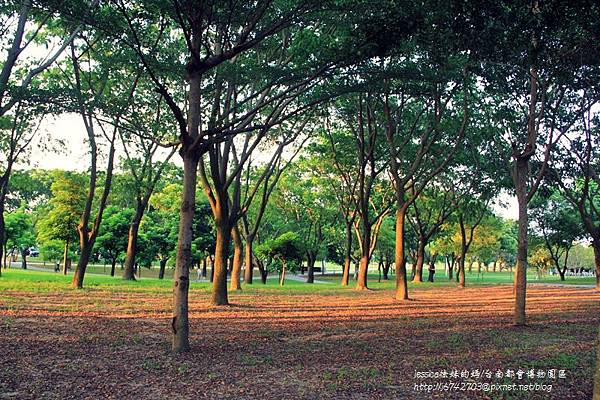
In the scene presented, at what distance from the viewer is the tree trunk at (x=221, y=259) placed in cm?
1584

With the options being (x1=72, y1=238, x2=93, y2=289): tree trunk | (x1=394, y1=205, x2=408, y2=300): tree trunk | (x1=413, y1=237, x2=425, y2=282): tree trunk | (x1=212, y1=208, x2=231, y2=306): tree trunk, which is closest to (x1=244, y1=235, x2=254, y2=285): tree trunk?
(x1=72, y1=238, x2=93, y2=289): tree trunk

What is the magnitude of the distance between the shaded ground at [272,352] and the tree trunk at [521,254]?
471 mm

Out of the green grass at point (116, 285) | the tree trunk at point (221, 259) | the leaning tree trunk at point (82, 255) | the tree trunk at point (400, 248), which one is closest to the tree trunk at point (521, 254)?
the tree trunk at point (400, 248)

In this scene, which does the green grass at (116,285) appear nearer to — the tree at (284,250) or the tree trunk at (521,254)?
the tree at (284,250)

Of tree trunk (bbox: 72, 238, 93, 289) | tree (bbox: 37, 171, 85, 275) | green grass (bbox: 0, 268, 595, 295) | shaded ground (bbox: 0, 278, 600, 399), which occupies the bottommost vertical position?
green grass (bbox: 0, 268, 595, 295)

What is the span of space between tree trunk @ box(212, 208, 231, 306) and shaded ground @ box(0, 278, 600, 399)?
1.31 meters

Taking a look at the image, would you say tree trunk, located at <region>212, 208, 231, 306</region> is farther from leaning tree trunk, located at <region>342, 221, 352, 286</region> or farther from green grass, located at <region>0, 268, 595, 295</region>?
leaning tree trunk, located at <region>342, 221, 352, 286</region>

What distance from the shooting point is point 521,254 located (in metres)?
12.4

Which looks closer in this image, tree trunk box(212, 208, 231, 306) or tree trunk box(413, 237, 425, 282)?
tree trunk box(212, 208, 231, 306)

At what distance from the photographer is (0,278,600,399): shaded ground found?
237 inches

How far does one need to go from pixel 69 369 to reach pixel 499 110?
13.7 metres

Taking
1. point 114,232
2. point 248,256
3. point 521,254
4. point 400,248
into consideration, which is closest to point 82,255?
point 248,256

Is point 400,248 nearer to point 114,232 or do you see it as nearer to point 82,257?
point 82,257

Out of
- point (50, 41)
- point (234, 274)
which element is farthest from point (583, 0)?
point (234, 274)
